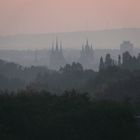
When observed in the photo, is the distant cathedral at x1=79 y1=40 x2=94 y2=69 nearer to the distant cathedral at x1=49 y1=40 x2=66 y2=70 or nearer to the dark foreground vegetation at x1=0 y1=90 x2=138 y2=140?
the distant cathedral at x1=49 y1=40 x2=66 y2=70

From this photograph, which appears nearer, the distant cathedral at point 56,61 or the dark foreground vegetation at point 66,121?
the dark foreground vegetation at point 66,121

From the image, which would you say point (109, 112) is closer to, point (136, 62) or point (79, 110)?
point (79, 110)

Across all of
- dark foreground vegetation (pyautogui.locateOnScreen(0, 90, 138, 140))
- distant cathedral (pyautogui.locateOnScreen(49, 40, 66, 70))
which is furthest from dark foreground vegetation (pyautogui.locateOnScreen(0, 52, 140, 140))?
distant cathedral (pyautogui.locateOnScreen(49, 40, 66, 70))

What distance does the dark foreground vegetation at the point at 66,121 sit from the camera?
90.7 ft

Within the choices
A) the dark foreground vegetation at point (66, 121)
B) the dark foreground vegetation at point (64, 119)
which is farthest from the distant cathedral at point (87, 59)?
the dark foreground vegetation at point (66, 121)

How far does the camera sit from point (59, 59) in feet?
594

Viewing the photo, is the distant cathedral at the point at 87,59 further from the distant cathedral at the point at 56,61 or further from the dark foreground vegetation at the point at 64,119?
the dark foreground vegetation at the point at 64,119

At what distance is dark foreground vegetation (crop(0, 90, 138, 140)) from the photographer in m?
27.7

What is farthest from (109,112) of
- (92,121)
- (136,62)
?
(136,62)

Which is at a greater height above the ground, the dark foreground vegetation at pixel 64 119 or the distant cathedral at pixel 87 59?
the distant cathedral at pixel 87 59

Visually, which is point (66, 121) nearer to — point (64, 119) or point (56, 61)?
point (64, 119)

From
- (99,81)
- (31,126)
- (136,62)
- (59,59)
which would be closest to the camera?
(31,126)

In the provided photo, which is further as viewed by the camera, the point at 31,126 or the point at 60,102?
the point at 60,102

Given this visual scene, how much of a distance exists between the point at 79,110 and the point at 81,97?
471 centimetres
